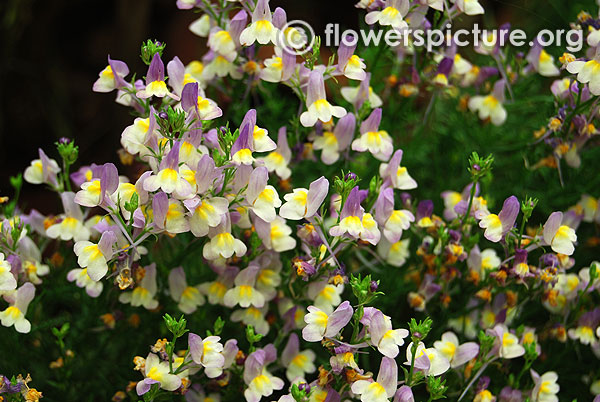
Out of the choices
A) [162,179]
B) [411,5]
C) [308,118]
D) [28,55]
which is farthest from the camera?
[28,55]

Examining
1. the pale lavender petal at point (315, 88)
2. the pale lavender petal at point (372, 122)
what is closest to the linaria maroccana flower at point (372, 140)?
the pale lavender petal at point (372, 122)

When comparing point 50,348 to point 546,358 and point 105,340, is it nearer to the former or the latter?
point 105,340

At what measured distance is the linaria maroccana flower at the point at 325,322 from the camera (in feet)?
3.28

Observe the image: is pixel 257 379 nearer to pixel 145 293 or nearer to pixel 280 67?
pixel 145 293

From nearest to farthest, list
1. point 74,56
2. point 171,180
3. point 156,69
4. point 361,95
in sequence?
point 171,180 → point 156,69 → point 361,95 → point 74,56

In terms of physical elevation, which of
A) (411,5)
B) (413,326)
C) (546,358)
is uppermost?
(411,5)

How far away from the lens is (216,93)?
4.90ft

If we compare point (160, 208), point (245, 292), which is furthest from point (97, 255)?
point (245, 292)

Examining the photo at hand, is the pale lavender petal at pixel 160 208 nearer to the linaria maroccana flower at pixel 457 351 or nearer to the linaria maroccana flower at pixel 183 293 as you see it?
the linaria maroccana flower at pixel 183 293

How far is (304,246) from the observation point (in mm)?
1175

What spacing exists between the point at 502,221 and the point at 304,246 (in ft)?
1.00

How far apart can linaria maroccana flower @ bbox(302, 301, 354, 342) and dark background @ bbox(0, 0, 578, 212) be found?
1758 millimetres

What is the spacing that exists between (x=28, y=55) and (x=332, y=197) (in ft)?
7.29

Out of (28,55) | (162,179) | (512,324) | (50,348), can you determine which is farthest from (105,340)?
(28,55)
